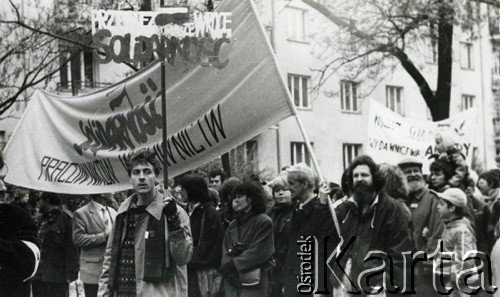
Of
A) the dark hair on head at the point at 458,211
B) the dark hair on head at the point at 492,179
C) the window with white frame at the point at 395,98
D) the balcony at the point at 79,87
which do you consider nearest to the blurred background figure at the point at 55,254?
the dark hair on head at the point at 458,211

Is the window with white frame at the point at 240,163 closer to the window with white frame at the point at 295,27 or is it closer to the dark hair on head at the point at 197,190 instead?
the window with white frame at the point at 295,27

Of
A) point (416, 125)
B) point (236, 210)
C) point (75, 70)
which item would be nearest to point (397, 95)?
point (75, 70)

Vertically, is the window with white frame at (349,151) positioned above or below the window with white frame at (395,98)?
below

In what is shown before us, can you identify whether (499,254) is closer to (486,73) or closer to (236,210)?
(236,210)

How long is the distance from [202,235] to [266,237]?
2.31 feet

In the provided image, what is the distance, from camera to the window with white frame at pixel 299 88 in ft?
125

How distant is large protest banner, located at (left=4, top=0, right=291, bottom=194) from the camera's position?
342 inches

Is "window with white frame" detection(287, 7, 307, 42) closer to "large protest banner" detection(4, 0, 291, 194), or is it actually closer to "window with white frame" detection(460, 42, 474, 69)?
"window with white frame" detection(460, 42, 474, 69)

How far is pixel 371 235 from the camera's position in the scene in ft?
26.9

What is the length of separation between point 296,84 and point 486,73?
14549mm

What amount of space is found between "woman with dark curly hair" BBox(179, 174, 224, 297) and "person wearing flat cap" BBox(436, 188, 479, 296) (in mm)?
2112

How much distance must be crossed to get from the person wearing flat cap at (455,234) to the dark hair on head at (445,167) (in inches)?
45.2

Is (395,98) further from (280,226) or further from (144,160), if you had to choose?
(144,160)

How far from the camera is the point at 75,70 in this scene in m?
32.1
